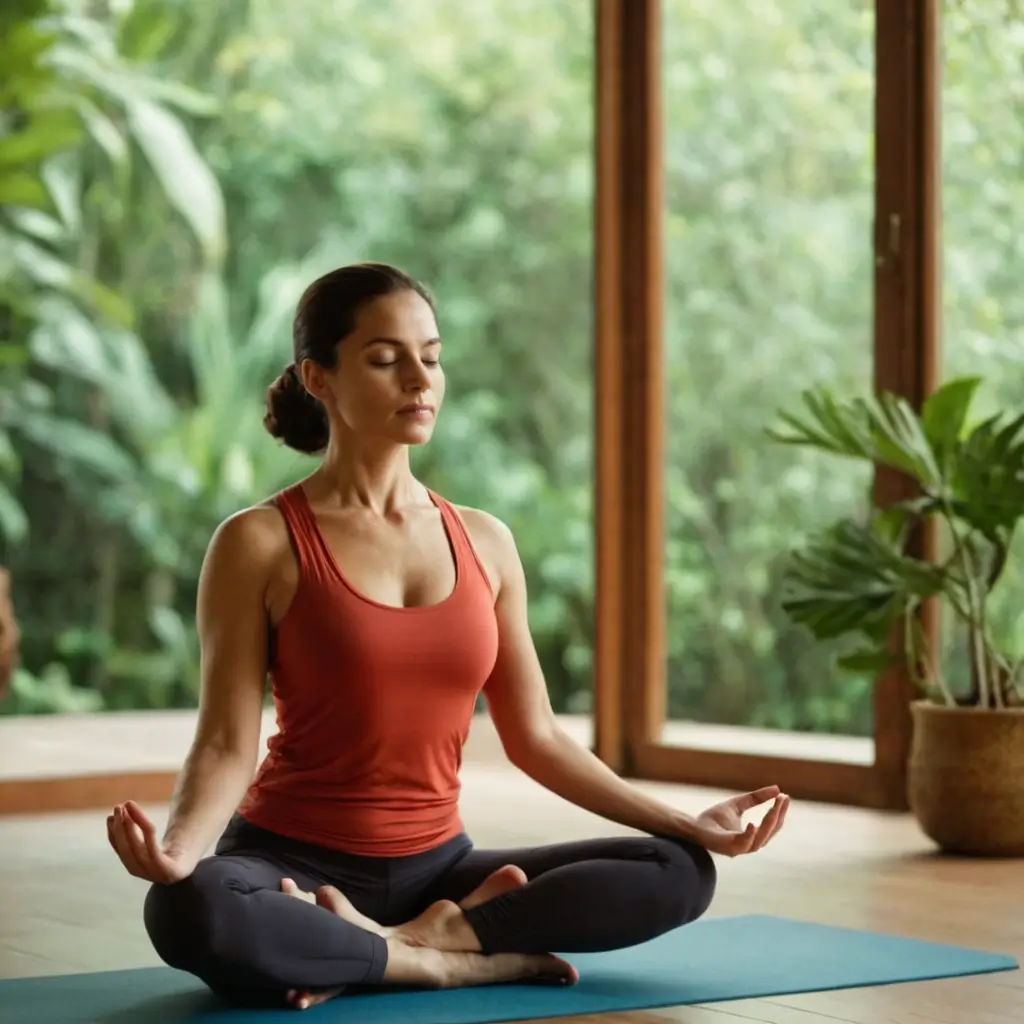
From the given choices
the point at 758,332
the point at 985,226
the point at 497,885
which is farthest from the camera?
the point at 758,332

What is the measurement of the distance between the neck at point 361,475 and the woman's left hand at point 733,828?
1.77 feet

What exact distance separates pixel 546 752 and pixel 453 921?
0.78 ft

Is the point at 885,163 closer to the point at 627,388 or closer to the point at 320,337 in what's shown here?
the point at 627,388

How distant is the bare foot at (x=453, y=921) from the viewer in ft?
8.11

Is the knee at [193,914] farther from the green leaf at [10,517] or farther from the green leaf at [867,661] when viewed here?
the green leaf at [10,517]

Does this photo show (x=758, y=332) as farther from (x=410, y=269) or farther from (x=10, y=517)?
(x=10, y=517)

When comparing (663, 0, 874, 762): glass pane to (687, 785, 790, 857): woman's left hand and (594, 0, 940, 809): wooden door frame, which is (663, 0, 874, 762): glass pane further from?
(687, 785, 790, 857): woman's left hand

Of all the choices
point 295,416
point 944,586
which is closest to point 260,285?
point 944,586

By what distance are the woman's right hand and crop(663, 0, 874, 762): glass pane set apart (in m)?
2.65

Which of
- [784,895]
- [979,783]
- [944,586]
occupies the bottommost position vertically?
[784,895]

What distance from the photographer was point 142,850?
7.09 ft

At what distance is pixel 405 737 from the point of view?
2.47 meters

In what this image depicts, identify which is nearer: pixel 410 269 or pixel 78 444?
pixel 78 444

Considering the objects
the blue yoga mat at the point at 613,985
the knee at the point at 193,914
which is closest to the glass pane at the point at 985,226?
the blue yoga mat at the point at 613,985
